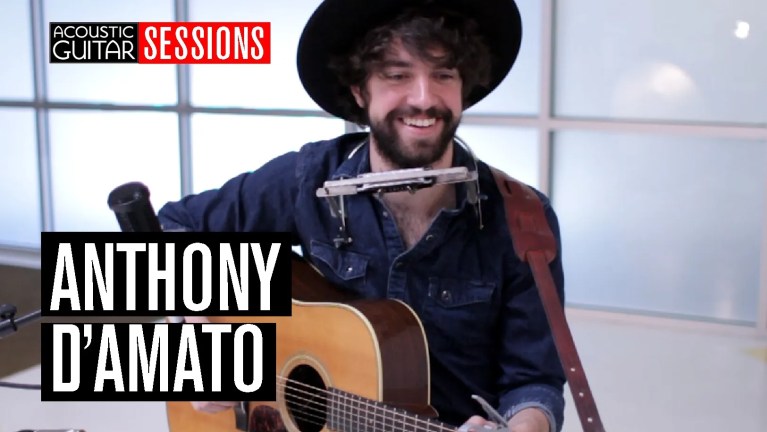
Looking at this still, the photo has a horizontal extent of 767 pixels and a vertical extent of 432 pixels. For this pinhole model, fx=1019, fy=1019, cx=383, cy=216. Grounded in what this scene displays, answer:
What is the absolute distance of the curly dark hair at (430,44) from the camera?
5.74 feet

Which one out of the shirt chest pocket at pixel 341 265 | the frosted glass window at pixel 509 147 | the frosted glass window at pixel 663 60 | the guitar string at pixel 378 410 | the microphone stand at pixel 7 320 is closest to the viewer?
the microphone stand at pixel 7 320

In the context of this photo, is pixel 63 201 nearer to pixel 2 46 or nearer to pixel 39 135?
pixel 39 135

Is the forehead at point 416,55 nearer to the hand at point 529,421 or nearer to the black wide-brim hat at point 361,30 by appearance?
the black wide-brim hat at point 361,30

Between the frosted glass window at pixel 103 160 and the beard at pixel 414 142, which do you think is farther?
the frosted glass window at pixel 103 160

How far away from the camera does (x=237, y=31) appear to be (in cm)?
486

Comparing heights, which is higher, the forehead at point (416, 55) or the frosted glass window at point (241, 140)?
the forehead at point (416, 55)

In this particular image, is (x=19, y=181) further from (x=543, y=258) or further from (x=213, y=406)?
(x=543, y=258)

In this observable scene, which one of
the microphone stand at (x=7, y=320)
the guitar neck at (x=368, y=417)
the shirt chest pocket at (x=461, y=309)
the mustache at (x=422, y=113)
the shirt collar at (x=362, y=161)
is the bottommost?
the guitar neck at (x=368, y=417)

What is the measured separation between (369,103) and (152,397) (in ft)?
2.32

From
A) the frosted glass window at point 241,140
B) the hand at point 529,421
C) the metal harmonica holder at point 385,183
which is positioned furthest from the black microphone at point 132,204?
the frosted glass window at point 241,140

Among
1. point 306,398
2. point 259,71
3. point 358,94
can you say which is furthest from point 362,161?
point 259,71

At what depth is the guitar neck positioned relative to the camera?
5.20 feet

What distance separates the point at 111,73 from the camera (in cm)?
509

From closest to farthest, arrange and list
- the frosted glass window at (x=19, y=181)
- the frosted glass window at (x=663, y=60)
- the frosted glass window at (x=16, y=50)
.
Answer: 1. the frosted glass window at (x=663, y=60)
2. the frosted glass window at (x=16, y=50)
3. the frosted glass window at (x=19, y=181)
